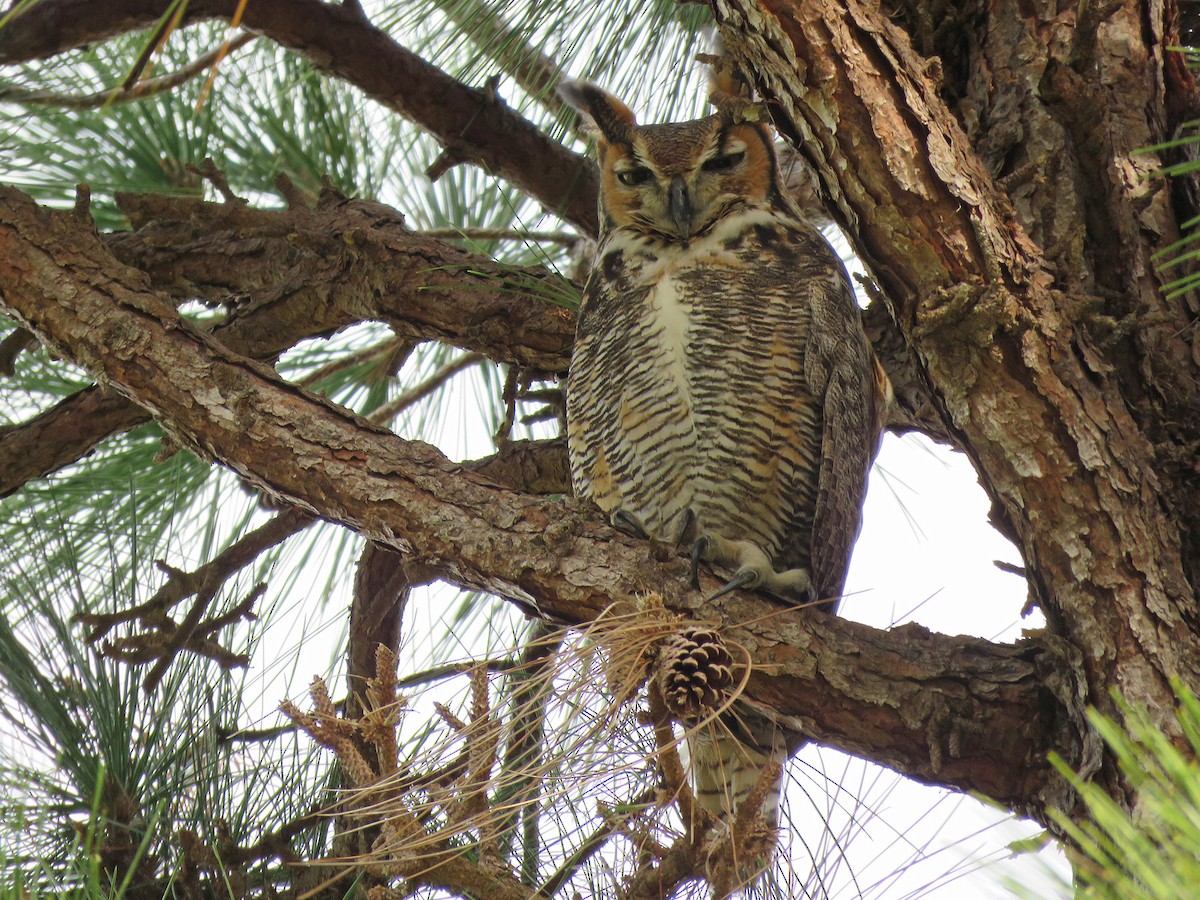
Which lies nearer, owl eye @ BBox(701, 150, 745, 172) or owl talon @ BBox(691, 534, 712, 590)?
owl talon @ BBox(691, 534, 712, 590)

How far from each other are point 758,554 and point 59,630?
112 cm

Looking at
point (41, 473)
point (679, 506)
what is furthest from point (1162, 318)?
point (41, 473)

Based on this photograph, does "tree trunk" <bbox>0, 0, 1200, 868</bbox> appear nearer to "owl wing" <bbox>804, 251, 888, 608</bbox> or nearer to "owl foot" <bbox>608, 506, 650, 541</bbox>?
"owl wing" <bbox>804, 251, 888, 608</bbox>

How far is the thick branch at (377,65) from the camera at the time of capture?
2.40m

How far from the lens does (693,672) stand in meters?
1.29

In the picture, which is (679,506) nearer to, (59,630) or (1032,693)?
(1032,693)

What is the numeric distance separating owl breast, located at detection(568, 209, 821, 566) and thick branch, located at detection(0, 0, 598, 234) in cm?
47

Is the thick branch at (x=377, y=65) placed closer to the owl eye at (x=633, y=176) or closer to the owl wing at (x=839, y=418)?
the owl eye at (x=633, y=176)

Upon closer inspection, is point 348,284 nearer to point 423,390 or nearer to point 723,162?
point 423,390

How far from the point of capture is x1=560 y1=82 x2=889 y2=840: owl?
2.07m

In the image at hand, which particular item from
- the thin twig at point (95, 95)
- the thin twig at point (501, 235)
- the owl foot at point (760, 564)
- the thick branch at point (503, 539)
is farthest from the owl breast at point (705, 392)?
the thin twig at point (95, 95)

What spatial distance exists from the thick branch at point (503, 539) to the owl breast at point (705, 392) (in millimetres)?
452

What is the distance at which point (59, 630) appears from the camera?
1.78 metres

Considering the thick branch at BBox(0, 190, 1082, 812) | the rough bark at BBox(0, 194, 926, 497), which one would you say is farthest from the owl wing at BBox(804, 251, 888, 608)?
the thick branch at BBox(0, 190, 1082, 812)
